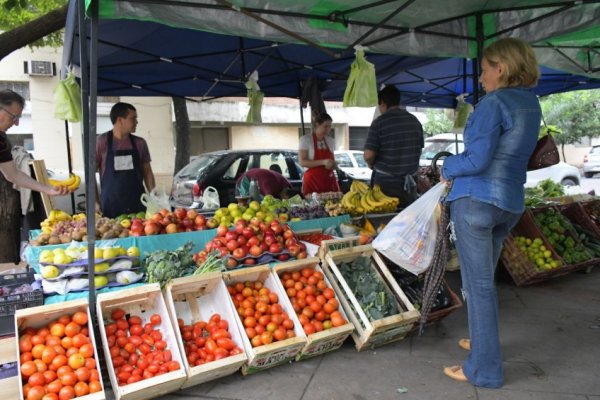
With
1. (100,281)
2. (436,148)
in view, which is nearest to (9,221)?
(100,281)

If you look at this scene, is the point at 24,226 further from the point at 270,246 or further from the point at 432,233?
the point at 432,233

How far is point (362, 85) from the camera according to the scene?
4254mm

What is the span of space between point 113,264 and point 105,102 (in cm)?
1459

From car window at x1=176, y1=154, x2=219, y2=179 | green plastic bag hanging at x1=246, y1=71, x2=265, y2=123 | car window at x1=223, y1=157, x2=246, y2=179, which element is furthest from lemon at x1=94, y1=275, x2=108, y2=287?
car window at x1=223, y1=157, x2=246, y2=179

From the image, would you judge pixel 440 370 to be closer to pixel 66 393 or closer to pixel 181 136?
pixel 66 393

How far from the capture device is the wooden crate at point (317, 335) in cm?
312

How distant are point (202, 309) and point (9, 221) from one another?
8.19ft

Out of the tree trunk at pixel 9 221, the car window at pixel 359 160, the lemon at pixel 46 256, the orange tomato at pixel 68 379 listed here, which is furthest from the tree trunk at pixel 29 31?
the car window at pixel 359 160

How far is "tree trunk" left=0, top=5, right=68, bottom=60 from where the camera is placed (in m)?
5.55

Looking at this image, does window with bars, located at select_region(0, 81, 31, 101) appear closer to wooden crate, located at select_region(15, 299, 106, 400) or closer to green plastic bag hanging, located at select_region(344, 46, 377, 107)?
green plastic bag hanging, located at select_region(344, 46, 377, 107)

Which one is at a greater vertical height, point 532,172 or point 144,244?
point 144,244

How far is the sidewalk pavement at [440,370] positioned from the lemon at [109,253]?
991mm

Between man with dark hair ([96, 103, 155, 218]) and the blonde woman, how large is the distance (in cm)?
320

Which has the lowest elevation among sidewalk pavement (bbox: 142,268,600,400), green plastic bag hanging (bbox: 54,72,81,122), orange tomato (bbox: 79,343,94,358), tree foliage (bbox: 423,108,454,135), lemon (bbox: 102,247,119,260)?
sidewalk pavement (bbox: 142,268,600,400)
